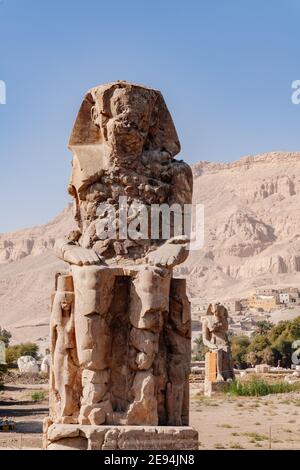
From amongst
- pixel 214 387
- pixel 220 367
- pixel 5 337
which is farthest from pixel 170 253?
pixel 5 337

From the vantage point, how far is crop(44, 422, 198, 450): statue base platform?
6.29 meters

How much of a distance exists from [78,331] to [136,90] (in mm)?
2278

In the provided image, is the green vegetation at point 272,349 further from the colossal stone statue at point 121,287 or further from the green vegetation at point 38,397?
the colossal stone statue at point 121,287

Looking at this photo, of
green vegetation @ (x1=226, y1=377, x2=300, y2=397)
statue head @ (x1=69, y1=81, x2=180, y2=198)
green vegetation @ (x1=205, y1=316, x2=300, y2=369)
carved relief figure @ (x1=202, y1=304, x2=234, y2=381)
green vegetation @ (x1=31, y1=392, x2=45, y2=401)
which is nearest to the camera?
statue head @ (x1=69, y1=81, x2=180, y2=198)

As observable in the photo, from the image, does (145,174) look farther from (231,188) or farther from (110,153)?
(231,188)

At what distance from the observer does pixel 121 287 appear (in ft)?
22.2

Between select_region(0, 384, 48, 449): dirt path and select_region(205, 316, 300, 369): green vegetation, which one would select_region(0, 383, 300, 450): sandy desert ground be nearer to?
select_region(0, 384, 48, 449): dirt path

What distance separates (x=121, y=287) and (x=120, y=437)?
1.28 meters

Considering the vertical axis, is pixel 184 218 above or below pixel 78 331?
above

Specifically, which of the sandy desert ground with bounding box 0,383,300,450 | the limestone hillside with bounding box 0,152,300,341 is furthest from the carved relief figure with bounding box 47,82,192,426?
the limestone hillside with bounding box 0,152,300,341

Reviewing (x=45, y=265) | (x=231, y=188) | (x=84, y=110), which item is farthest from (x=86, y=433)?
(x=231, y=188)

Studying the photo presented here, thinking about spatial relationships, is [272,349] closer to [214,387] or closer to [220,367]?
[220,367]
